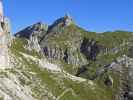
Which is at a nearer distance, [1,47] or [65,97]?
[1,47]

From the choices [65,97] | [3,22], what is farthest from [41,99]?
[3,22]

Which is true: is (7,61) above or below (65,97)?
above

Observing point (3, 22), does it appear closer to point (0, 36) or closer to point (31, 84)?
point (0, 36)

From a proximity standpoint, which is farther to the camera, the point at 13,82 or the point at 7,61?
the point at 7,61

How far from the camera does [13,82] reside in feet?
535

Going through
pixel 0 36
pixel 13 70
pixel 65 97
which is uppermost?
pixel 0 36

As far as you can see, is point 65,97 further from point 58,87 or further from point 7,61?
point 7,61

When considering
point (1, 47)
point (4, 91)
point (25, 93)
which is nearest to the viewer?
point (4, 91)

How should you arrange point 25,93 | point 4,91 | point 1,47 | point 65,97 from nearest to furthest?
point 4,91, point 25,93, point 1,47, point 65,97

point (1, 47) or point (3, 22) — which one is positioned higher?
point (3, 22)

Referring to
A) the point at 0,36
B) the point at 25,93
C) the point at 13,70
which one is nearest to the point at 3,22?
the point at 0,36

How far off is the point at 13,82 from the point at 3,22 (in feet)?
102

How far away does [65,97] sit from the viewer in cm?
19062

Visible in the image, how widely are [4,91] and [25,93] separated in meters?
13.3
